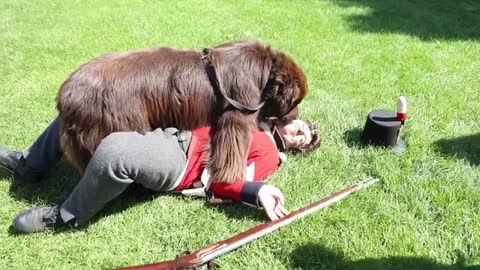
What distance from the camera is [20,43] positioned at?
594 cm

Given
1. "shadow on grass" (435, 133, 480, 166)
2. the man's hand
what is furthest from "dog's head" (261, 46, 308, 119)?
"shadow on grass" (435, 133, 480, 166)

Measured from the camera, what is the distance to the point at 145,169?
105 inches

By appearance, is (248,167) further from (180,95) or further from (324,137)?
(324,137)

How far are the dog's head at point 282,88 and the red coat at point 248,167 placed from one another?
0.19 m

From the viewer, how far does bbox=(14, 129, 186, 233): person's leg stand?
8.51ft

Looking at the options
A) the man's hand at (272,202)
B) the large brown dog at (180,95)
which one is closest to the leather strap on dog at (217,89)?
the large brown dog at (180,95)

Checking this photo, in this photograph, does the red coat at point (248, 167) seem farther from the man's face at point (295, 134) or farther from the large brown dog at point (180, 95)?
the man's face at point (295, 134)

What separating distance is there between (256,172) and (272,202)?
0.36m

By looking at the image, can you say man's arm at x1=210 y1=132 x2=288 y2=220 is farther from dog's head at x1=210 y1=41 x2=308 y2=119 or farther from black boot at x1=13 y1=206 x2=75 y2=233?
black boot at x1=13 y1=206 x2=75 y2=233

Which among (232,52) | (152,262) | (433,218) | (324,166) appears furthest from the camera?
(324,166)

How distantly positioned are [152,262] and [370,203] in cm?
134

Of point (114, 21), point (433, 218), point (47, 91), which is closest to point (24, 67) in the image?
point (47, 91)

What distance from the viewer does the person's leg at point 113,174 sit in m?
2.59

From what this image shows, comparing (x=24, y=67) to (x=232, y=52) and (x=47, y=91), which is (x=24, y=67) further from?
(x=232, y=52)
